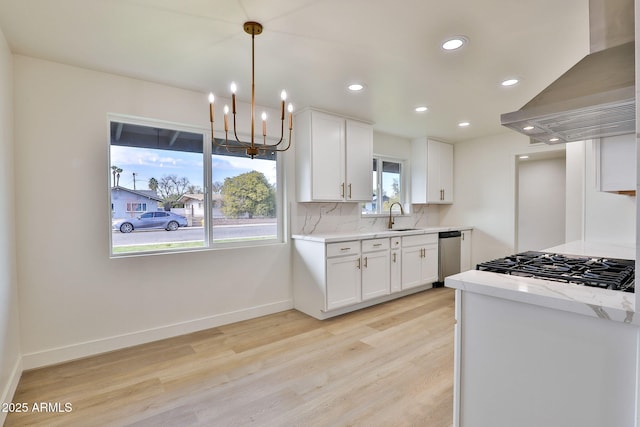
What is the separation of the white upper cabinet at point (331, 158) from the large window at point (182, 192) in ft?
1.36

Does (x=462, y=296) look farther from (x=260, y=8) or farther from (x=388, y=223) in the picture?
(x=388, y=223)

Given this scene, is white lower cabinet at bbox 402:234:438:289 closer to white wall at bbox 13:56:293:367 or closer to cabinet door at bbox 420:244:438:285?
cabinet door at bbox 420:244:438:285

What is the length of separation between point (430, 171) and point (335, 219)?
6.82 feet

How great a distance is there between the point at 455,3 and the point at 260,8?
118cm

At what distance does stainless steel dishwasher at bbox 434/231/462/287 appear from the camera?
4960 mm

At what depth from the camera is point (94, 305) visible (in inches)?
108

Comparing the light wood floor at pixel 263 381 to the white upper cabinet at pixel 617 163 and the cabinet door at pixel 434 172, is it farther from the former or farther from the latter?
the cabinet door at pixel 434 172

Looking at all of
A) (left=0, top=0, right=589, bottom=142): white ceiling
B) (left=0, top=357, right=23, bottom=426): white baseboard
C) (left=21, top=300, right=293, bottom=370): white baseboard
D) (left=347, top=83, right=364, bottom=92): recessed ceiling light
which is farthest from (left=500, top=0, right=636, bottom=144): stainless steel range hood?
(left=0, top=357, right=23, bottom=426): white baseboard

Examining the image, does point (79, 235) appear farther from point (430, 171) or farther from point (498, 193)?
point (498, 193)

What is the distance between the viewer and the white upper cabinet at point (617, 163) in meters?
1.88

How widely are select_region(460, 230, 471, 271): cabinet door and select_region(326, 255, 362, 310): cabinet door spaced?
245 centimetres

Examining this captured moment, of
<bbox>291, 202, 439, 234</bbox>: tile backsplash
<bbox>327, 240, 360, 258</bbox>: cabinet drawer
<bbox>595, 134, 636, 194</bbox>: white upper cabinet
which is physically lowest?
<bbox>327, 240, 360, 258</bbox>: cabinet drawer

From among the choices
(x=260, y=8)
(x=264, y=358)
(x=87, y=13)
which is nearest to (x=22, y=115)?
(x=87, y=13)

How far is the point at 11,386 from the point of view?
2.12m
